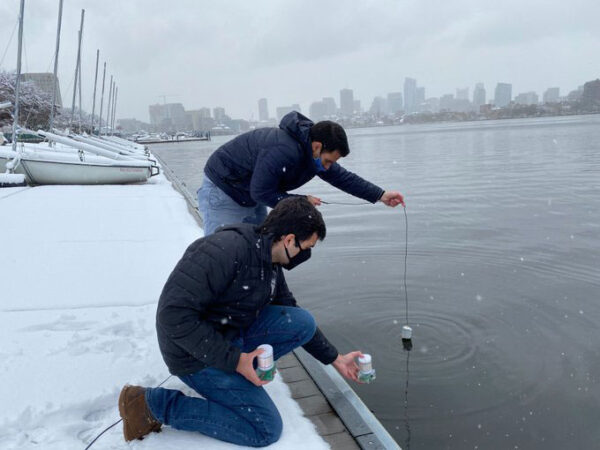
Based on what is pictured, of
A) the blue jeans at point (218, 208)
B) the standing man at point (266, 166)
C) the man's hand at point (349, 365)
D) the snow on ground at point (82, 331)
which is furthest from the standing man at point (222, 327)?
the blue jeans at point (218, 208)

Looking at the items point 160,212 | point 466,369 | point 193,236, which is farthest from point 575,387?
point 160,212

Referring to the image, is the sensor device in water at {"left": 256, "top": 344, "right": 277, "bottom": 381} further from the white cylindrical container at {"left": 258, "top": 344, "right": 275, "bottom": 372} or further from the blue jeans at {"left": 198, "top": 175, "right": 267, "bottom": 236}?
the blue jeans at {"left": 198, "top": 175, "right": 267, "bottom": 236}

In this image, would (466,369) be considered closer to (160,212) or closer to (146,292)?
(146,292)

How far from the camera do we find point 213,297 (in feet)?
8.02

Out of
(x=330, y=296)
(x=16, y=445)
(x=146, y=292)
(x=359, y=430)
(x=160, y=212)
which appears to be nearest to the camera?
(x=16, y=445)

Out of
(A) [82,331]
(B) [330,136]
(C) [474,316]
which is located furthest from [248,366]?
(C) [474,316]

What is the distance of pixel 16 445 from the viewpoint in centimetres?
257

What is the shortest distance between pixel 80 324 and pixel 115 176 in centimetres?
1134

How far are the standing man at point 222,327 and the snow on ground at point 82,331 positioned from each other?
0.46ft

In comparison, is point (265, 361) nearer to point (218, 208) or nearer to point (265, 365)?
point (265, 365)

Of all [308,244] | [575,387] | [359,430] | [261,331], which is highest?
[308,244]

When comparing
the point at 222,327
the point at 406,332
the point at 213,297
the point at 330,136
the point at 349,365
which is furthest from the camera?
the point at 406,332

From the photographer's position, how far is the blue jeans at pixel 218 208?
4262 mm

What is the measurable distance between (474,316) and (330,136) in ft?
9.49
